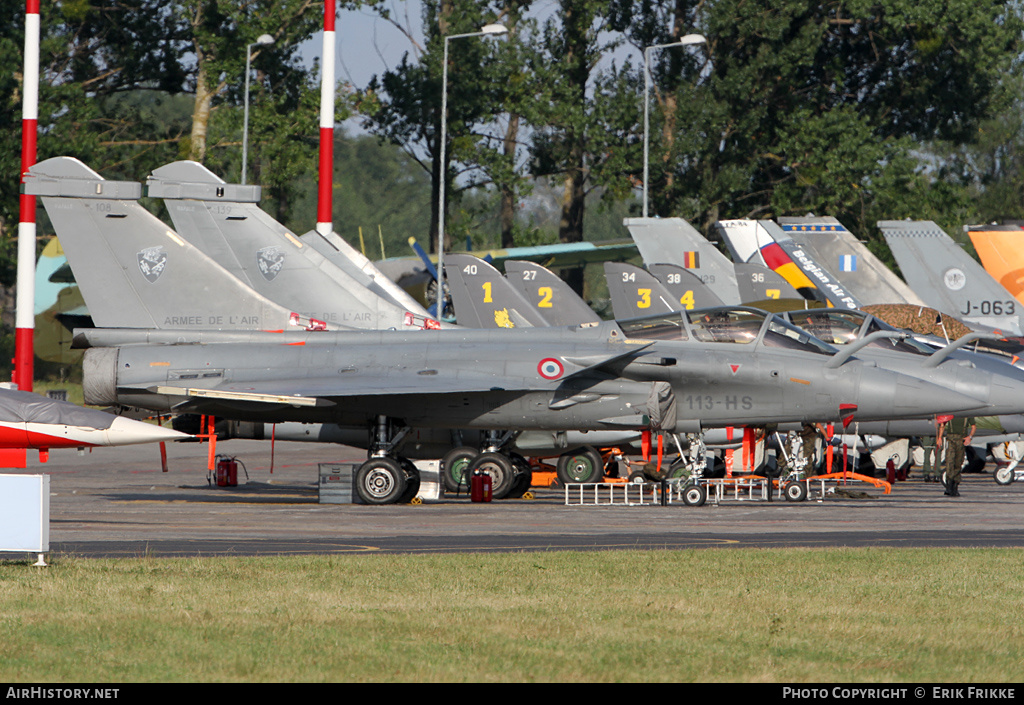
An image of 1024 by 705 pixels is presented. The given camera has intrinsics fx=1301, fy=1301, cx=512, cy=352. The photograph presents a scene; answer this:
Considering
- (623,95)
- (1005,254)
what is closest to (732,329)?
(1005,254)

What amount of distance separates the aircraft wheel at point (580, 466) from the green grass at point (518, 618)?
11095 mm

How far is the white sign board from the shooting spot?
37.2 ft

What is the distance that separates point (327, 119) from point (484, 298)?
5.31 m

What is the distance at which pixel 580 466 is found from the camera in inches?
936

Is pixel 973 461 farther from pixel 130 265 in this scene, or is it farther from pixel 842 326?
pixel 130 265

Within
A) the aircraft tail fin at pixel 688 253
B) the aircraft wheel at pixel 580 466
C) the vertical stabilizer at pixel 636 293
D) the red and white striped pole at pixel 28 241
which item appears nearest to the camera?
the aircraft wheel at pixel 580 466

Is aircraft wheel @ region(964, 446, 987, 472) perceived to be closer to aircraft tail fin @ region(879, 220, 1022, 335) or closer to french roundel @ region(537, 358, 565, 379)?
aircraft tail fin @ region(879, 220, 1022, 335)

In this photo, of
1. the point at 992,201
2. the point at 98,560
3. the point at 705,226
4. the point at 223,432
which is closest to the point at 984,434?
the point at 223,432

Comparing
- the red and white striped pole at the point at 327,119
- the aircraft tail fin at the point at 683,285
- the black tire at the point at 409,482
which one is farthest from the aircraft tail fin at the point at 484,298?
the black tire at the point at 409,482

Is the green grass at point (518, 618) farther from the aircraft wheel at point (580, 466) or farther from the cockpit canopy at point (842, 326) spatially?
the aircraft wheel at point (580, 466)

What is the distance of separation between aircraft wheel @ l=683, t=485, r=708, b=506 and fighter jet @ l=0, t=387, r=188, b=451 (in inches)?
333

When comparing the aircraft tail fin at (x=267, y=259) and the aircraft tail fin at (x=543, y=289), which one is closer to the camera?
the aircraft tail fin at (x=267, y=259)

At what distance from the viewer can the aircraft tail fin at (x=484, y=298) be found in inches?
1108

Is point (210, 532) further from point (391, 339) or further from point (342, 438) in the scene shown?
point (342, 438)
